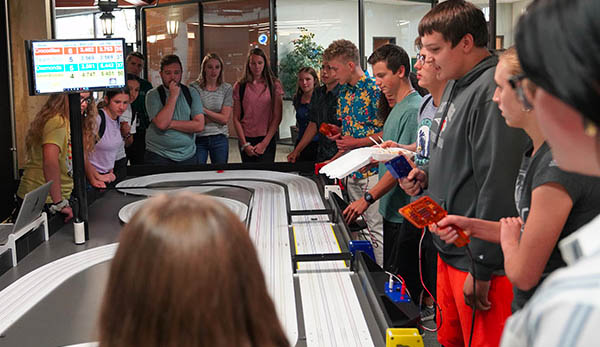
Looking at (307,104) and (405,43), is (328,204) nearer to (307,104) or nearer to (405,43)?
(307,104)

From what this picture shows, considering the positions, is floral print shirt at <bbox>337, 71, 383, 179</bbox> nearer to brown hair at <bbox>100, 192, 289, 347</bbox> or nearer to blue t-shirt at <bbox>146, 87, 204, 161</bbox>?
blue t-shirt at <bbox>146, 87, 204, 161</bbox>

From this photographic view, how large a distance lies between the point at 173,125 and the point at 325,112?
116 cm

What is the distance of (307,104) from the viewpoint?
572cm

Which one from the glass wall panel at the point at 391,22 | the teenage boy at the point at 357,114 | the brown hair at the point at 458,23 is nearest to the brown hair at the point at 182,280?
the brown hair at the point at 458,23

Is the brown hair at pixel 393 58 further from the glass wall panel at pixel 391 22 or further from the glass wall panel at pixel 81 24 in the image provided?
the glass wall panel at pixel 81 24

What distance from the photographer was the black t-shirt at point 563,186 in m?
1.47

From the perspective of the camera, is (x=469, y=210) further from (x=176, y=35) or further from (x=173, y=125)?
(x=176, y=35)

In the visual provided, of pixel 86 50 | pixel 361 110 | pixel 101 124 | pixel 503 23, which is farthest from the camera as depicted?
pixel 503 23

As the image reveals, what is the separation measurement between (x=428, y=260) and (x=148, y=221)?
2626 millimetres

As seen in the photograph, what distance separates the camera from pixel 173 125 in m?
4.83

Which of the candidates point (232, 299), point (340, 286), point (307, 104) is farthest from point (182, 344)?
point (307, 104)

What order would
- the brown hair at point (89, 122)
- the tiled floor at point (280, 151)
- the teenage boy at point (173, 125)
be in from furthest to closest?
the tiled floor at point (280, 151)
the teenage boy at point (173, 125)
the brown hair at point (89, 122)

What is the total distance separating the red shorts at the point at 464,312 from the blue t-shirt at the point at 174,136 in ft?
9.84

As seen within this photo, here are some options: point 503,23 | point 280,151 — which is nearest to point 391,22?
point 280,151
